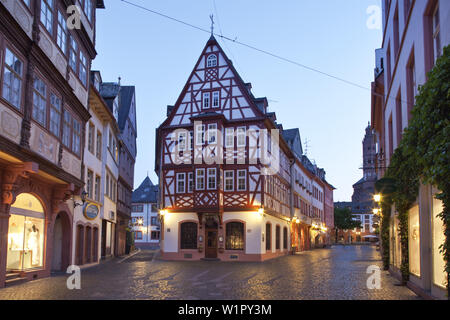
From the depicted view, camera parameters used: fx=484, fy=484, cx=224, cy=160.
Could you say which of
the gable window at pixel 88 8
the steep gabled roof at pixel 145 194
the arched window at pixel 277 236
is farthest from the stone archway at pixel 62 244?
the steep gabled roof at pixel 145 194

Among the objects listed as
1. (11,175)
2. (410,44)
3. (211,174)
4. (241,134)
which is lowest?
(11,175)

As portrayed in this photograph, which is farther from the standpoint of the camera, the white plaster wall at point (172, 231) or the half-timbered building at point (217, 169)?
the white plaster wall at point (172, 231)

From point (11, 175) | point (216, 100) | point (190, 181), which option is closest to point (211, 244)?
point (190, 181)

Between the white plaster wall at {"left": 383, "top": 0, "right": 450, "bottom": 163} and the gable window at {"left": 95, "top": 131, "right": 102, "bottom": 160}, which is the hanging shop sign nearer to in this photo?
the gable window at {"left": 95, "top": 131, "right": 102, "bottom": 160}

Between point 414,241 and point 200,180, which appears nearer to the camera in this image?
point 414,241

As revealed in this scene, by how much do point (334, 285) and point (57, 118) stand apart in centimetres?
1048

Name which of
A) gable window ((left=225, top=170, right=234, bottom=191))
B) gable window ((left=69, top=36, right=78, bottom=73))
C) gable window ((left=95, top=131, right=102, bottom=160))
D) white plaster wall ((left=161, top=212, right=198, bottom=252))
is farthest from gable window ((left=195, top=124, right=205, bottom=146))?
gable window ((left=69, top=36, right=78, bottom=73))

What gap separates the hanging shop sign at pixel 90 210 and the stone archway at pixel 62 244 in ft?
6.27

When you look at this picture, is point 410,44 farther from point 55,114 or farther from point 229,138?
point 229,138

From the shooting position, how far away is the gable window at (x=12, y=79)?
480 inches

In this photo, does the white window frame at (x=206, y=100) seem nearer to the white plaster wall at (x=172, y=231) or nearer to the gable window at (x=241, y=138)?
the gable window at (x=241, y=138)

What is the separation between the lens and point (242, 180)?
104 feet

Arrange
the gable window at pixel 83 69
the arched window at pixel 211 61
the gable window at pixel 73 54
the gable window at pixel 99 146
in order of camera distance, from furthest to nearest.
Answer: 1. the arched window at pixel 211 61
2. the gable window at pixel 99 146
3. the gable window at pixel 83 69
4. the gable window at pixel 73 54

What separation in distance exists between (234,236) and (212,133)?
272 inches
